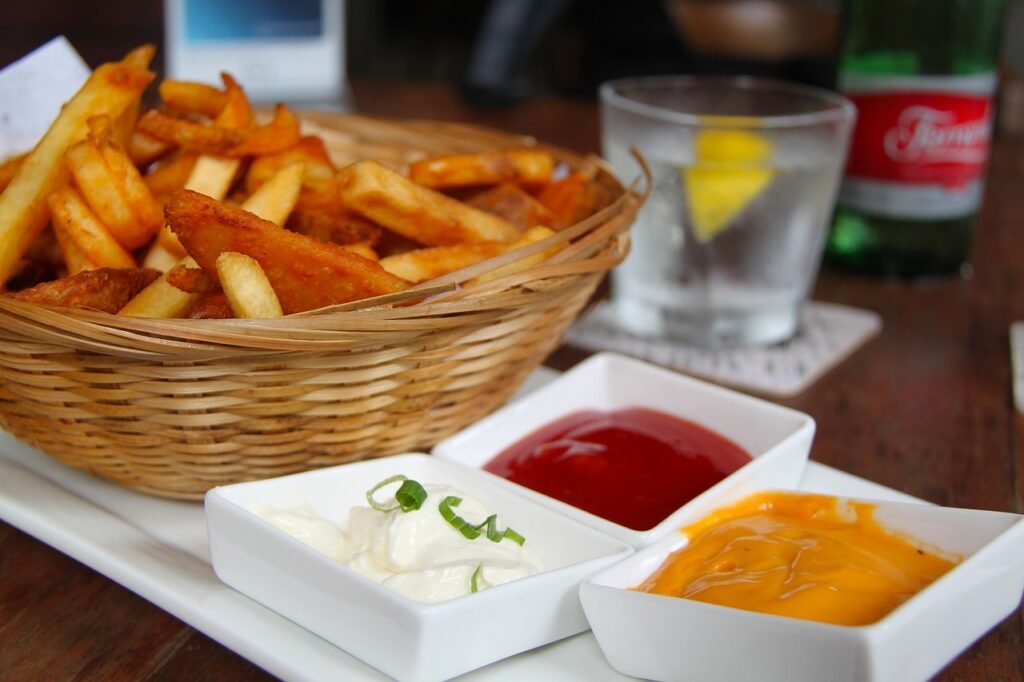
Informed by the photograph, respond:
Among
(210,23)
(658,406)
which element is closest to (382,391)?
(658,406)

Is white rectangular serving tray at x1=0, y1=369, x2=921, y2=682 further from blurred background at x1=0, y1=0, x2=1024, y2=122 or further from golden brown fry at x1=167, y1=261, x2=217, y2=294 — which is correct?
blurred background at x1=0, y1=0, x2=1024, y2=122

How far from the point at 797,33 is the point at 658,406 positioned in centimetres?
317

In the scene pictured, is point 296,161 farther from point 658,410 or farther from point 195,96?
point 658,410

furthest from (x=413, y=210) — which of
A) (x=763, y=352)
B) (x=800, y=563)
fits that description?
(x=763, y=352)

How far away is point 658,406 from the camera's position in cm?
129

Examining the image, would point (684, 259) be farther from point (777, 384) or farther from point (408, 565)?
point (408, 565)

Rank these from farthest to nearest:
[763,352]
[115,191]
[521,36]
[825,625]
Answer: [521,36] → [763,352] → [115,191] → [825,625]

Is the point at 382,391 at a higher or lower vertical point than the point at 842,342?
higher

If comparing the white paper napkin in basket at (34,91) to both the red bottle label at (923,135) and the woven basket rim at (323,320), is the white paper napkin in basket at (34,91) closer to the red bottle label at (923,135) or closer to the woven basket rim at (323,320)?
the woven basket rim at (323,320)

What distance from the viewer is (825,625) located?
759 mm

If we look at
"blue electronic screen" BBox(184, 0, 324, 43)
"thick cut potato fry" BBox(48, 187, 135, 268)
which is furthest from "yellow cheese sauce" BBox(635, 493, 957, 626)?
"blue electronic screen" BBox(184, 0, 324, 43)

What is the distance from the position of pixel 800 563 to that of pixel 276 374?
48 centimetres

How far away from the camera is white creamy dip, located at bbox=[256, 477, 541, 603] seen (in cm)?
88

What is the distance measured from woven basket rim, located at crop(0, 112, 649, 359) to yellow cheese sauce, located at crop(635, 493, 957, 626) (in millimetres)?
283
